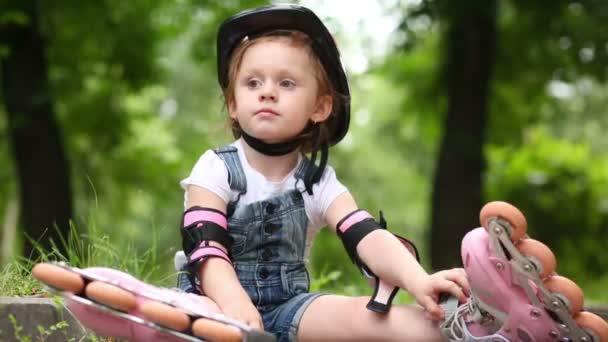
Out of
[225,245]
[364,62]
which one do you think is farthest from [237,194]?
[364,62]

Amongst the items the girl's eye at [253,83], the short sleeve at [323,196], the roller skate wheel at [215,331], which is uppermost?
the girl's eye at [253,83]

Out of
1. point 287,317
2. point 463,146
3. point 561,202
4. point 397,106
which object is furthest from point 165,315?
point 561,202

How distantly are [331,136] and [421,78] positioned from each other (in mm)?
7491

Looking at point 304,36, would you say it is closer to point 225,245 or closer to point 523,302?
point 225,245

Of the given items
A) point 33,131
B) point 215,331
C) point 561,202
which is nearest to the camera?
point 215,331

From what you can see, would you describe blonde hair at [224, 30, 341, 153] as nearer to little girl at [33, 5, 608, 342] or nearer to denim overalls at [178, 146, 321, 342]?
little girl at [33, 5, 608, 342]

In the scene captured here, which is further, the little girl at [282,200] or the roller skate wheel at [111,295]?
the little girl at [282,200]

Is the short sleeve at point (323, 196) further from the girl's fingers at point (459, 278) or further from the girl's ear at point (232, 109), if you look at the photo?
the girl's fingers at point (459, 278)

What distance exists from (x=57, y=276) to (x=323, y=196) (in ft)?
3.32

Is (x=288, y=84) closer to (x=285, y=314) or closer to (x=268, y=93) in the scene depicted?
(x=268, y=93)

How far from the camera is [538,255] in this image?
2492 mm

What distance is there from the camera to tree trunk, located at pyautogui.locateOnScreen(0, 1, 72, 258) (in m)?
8.87

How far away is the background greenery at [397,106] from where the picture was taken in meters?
8.58

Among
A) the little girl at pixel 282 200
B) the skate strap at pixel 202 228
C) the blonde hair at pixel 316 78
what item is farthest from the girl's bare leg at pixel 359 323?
the blonde hair at pixel 316 78
